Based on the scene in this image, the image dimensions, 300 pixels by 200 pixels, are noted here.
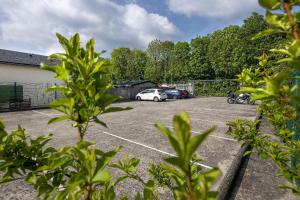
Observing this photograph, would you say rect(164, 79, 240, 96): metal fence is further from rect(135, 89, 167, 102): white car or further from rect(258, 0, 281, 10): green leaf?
rect(258, 0, 281, 10): green leaf

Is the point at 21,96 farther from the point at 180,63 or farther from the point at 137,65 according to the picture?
the point at 137,65

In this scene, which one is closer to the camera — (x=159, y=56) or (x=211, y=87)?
(x=211, y=87)

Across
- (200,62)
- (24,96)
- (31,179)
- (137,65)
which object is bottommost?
(24,96)

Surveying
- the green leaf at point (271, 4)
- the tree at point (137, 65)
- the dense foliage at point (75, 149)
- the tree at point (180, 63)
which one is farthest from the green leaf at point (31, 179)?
the tree at point (137, 65)

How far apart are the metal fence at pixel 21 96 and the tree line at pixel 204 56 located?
1633cm

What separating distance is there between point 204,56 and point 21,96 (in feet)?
121

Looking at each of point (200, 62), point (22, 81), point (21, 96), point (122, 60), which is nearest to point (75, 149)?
point (21, 96)

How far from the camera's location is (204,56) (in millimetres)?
46719

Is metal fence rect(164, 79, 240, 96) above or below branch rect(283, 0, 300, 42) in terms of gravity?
above

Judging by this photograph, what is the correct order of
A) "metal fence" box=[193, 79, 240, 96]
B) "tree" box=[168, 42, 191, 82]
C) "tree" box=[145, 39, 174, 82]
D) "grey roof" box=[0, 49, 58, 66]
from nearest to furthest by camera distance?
"grey roof" box=[0, 49, 58, 66] < "metal fence" box=[193, 79, 240, 96] < "tree" box=[168, 42, 191, 82] < "tree" box=[145, 39, 174, 82]

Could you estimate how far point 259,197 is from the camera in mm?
3729

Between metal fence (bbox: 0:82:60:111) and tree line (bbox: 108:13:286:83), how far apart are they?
1633 centimetres

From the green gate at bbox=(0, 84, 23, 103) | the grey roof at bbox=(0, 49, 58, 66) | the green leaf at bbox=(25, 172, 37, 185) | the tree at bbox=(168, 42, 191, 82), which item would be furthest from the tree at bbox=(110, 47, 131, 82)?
the green leaf at bbox=(25, 172, 37, 185)

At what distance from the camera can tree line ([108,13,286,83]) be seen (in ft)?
129
